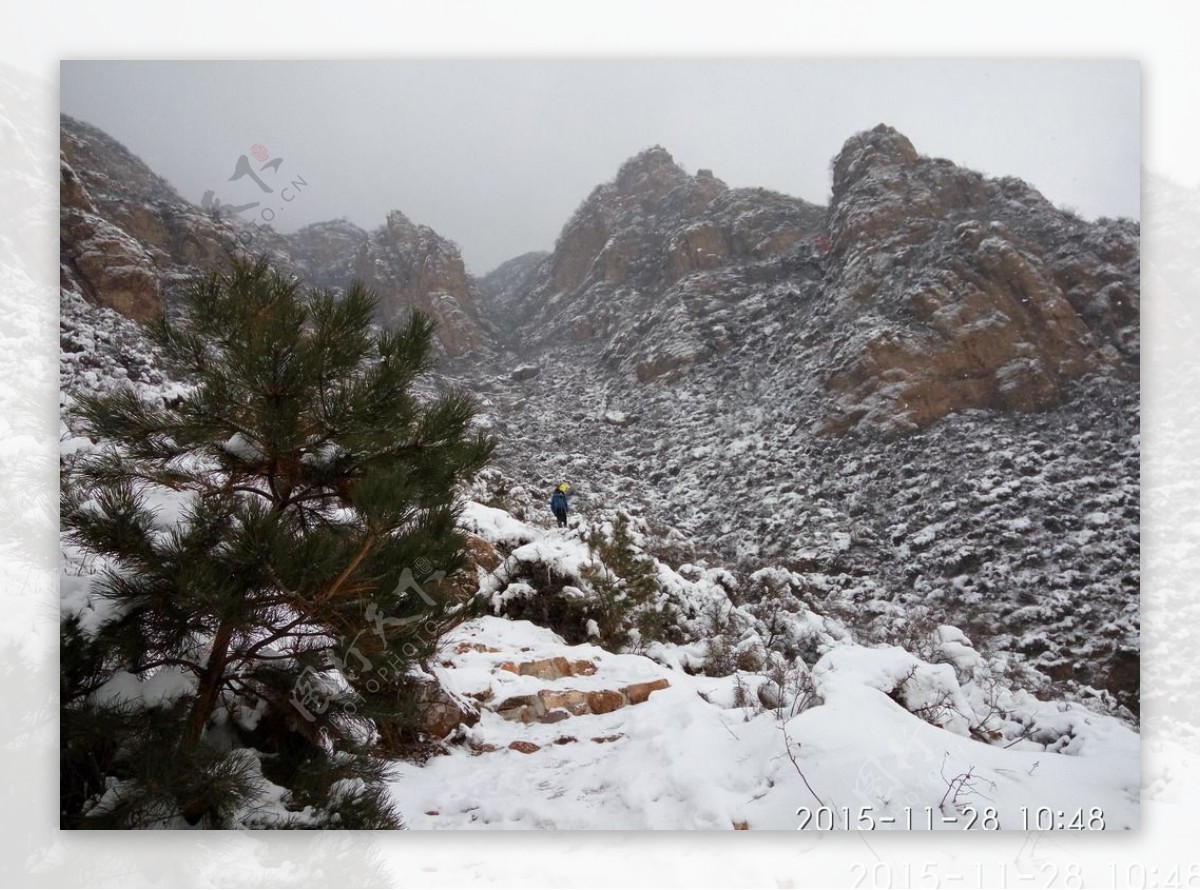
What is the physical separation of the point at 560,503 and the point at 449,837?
1637 mm

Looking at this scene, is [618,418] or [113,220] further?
[618,418]

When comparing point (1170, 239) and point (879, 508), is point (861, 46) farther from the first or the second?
point (879, 508)

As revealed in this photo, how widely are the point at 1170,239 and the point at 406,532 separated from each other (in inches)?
147

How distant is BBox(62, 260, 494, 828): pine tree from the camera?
215 centimetres

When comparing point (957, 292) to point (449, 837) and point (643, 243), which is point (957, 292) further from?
point (449, 837)

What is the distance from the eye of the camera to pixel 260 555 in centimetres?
210

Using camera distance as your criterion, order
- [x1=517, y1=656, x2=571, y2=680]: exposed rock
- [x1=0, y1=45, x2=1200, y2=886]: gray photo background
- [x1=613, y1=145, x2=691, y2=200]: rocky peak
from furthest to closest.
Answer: [x1=613, y1=145, x2=691, y2=200]: rocky peak → [x1=517, y1=656, x2=571, y2=680]: exposed rock → [x1=0, y1=45, x2=1200, y2=886]: gray photo background

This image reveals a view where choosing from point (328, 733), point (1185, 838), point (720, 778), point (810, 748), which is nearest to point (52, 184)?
point (328, 733)

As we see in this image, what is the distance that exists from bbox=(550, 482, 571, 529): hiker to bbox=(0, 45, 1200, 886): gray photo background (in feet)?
4.69

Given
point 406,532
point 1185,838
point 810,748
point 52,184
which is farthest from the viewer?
point 52,184

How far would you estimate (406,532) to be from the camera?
7.27 ft

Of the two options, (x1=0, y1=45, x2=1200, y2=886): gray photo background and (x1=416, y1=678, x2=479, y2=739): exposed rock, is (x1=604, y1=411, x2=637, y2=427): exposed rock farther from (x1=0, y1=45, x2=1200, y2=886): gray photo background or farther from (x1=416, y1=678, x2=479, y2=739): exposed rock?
(x1=416, y1=678, x2=479, y2=739): exposed rock
